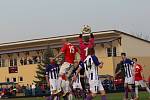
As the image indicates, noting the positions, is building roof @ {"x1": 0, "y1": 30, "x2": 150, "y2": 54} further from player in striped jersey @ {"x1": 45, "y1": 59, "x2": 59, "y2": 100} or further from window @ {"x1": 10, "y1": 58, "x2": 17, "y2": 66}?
player in striped jersey @ {"x1": 45, "y1": 59, "x2": 59, "y2": 100}

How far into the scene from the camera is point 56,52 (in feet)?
278

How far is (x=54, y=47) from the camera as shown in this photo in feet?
277

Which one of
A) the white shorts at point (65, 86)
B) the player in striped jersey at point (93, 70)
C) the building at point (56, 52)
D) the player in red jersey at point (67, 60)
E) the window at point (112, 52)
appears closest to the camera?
the player in striped jersey at point (93, 70)

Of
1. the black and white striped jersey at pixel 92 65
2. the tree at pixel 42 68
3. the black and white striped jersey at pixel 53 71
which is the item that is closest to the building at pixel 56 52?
the tree at pixel 42 68

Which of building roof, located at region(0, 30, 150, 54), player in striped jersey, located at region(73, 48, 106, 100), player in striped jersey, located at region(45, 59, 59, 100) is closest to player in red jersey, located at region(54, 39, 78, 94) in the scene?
player in striped jersey, located at region(45, 59, 59, 100)

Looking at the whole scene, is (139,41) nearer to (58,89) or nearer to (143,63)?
(143,63)

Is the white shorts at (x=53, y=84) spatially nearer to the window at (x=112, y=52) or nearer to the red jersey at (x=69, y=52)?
the red jersey at (x=69, y=52)

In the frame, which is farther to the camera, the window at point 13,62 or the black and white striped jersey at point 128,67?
the window at point 13,62

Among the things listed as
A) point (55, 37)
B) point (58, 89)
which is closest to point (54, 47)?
point (55, 37)

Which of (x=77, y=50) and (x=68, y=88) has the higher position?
(x=77, y=50)

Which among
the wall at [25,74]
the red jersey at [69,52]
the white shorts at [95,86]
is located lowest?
the white shorts at [95,86]

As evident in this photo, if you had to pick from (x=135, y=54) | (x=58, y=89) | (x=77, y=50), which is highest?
(x=135, y=54)

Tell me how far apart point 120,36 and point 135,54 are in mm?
4879

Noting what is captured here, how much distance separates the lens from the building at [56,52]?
78750 mm
